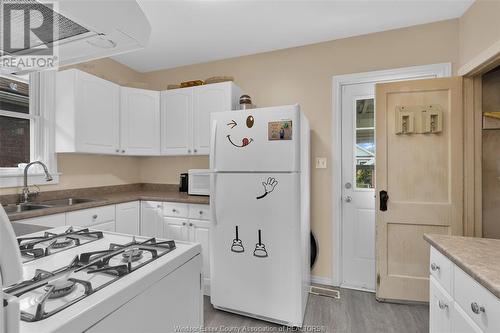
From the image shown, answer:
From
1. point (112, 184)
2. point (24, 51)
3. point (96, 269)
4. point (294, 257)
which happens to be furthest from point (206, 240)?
point (24, 51)

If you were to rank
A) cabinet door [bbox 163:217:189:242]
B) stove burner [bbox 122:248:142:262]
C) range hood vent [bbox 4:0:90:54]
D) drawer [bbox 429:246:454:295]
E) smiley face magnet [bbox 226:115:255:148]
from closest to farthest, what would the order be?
range hood vent [bbox 4:0:90:54] < stove burner [bbox 122:248:142:262] < drawer [bbox 429:246:454:295] < smiley face magnet [bbox 226:115:255:148] < cabinet door [bbox 163:217:189:242]

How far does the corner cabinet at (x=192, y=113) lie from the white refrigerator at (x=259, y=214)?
660 millimetres

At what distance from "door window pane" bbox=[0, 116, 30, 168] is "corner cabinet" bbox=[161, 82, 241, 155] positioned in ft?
4.16

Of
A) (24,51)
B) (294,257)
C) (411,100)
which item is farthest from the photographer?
(411,100)

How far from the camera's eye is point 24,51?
0.74m

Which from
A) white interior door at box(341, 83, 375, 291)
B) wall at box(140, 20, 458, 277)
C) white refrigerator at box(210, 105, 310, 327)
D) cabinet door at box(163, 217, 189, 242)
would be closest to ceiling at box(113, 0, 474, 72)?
wall at box(140, 20, 458, 277)

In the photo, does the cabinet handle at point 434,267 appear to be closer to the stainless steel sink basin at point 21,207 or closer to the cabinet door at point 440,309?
the cabinet door at point 440,309

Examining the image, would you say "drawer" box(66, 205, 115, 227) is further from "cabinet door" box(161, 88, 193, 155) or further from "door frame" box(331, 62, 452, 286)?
"door frame" box(331, 62, 452, 286)

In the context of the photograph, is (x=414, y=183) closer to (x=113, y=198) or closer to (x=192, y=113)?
(x=192, y=113)

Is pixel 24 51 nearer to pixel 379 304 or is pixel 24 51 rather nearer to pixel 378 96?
pixel 378 96

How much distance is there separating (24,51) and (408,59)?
2872 mm

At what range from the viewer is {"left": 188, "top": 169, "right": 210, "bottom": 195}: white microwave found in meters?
2.79

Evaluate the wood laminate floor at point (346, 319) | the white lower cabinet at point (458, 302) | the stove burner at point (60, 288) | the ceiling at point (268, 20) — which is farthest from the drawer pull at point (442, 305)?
the ceiling at point (268, 20)

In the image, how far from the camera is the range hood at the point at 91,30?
0.58 m
